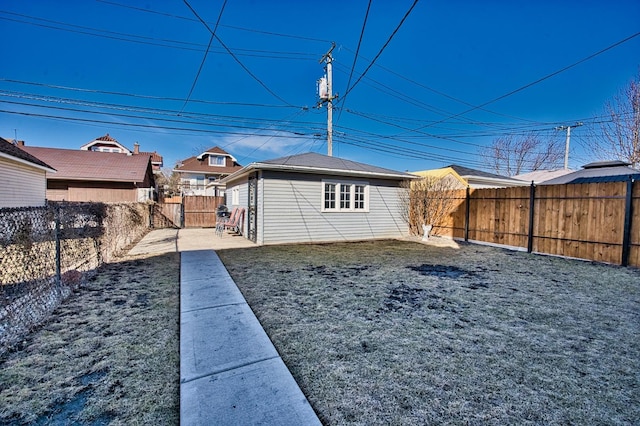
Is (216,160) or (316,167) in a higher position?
(216,160)

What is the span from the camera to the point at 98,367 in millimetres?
2193

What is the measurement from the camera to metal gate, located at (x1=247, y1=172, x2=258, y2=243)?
30.0 feet

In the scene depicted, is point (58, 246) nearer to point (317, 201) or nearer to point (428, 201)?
point (317, 201)

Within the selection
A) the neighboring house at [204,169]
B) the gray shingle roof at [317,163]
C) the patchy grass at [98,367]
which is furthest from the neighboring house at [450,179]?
the neighboring house at [204,169]

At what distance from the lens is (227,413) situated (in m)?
1.68

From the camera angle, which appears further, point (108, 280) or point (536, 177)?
point (536, 177)

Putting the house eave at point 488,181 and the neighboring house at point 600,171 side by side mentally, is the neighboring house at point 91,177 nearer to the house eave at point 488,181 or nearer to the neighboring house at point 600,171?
the house eave at point 488,181

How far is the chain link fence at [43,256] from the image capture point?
→ 2.82 metres

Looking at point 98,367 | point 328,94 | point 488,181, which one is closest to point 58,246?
point 98,367

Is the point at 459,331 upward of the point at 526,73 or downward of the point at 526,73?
downward

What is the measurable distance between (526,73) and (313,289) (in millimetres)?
12046

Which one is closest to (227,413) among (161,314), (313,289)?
(161,314)

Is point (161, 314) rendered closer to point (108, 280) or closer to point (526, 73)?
point (108, 280)

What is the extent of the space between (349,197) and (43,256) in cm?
827
